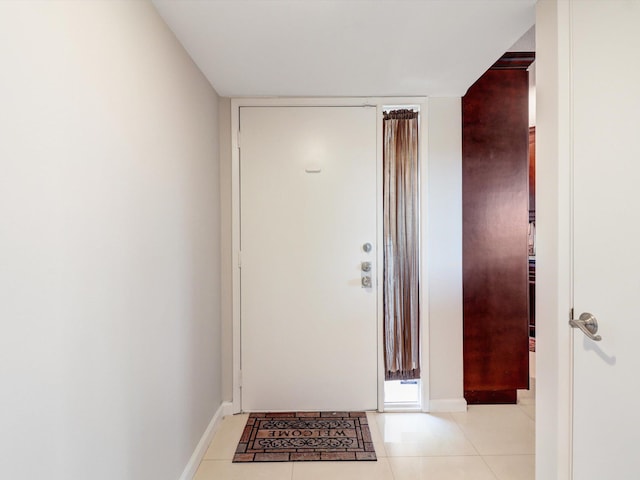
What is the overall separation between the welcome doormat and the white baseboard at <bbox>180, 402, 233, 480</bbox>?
0.19 metres

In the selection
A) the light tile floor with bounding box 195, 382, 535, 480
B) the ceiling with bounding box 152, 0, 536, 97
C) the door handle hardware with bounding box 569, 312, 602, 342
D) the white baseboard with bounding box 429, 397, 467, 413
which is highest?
the ceiling with bounding box 152, 0, 536, 97

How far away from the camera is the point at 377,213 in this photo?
2.77 m

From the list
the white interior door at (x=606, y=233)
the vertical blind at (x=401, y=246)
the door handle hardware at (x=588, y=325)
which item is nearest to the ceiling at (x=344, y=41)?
the vertical blind at (x=401, y=246)

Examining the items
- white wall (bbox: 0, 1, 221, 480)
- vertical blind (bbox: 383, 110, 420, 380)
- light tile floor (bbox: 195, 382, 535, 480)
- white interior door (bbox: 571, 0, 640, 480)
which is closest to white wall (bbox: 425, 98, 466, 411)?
vertical blind (bbox: 383, 110, 420, 380)

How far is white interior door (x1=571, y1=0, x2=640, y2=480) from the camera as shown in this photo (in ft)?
4.10

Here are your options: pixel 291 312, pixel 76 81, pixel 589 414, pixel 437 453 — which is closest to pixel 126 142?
pixel 76 81

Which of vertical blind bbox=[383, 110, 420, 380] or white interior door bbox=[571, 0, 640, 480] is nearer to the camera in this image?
white interior door bbox=[571, 0, 640, 480]

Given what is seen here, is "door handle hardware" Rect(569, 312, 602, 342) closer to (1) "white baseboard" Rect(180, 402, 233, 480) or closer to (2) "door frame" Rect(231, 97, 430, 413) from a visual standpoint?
(2) "door frame" Rect(231, 97, 430, 413)

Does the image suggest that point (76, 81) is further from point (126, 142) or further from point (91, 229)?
point (91, 229)

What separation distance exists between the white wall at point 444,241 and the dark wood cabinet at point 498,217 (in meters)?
0.08

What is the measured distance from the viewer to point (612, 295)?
1.31 meters

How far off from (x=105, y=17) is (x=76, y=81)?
31 centimetres

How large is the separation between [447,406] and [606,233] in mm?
1905

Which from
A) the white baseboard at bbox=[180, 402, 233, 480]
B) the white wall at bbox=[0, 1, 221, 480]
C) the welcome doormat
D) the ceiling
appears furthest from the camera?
the welcome doormat
